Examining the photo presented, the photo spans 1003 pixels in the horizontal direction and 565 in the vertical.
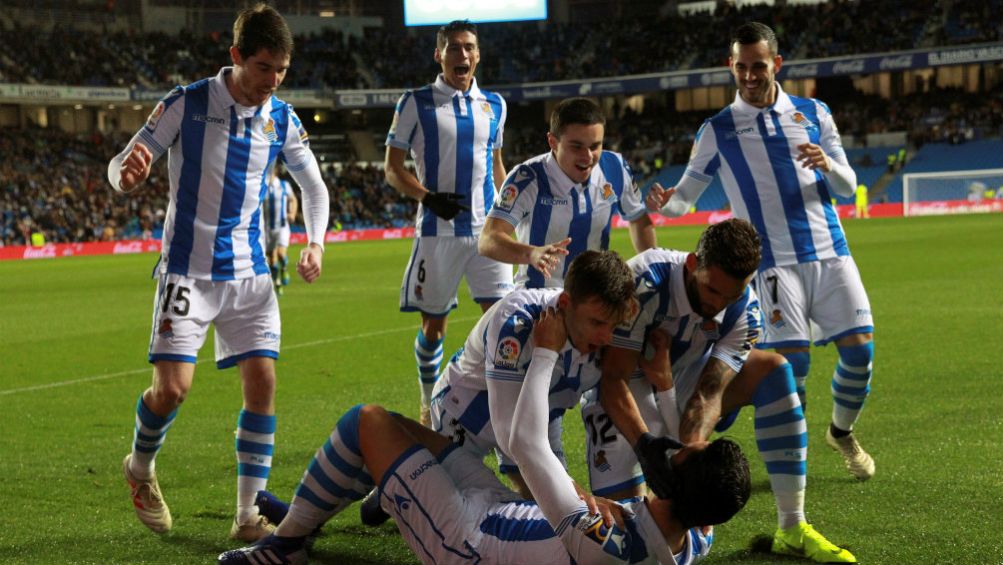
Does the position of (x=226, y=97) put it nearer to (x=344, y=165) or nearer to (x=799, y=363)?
(x=799, y=363)

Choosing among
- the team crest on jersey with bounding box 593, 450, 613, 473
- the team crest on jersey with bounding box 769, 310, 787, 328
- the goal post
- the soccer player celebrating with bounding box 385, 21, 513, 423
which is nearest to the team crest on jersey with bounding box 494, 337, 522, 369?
the team crest on jersey with bounding box 593, 450, 613, 473

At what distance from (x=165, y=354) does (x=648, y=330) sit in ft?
7.01

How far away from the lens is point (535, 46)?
58.4 metres

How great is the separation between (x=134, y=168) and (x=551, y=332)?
2.11 meters

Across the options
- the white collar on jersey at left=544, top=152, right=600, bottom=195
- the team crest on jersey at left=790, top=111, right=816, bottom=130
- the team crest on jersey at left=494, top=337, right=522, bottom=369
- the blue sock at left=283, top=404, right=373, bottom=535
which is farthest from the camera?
the team crest on jersey at left=790, top=111, right=816, bottom=130

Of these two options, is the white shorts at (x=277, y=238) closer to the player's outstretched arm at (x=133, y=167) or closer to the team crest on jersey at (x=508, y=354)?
the player's outstretched arm at (x=133, y=167)

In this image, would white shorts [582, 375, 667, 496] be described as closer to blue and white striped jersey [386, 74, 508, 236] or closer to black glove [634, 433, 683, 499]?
black glove [634, 433, 683, 499]

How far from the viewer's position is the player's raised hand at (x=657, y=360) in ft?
14.5

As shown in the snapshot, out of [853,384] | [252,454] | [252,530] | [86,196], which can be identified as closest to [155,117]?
[252,454]

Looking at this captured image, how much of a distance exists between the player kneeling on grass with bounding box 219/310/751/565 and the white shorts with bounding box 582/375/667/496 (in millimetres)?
630

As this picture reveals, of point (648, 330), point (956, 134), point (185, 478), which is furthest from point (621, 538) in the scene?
point (956, 134)

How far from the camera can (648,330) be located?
14.6ft

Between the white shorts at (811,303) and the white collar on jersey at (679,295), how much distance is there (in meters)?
1.62

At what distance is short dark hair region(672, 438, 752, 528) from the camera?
3.38m
